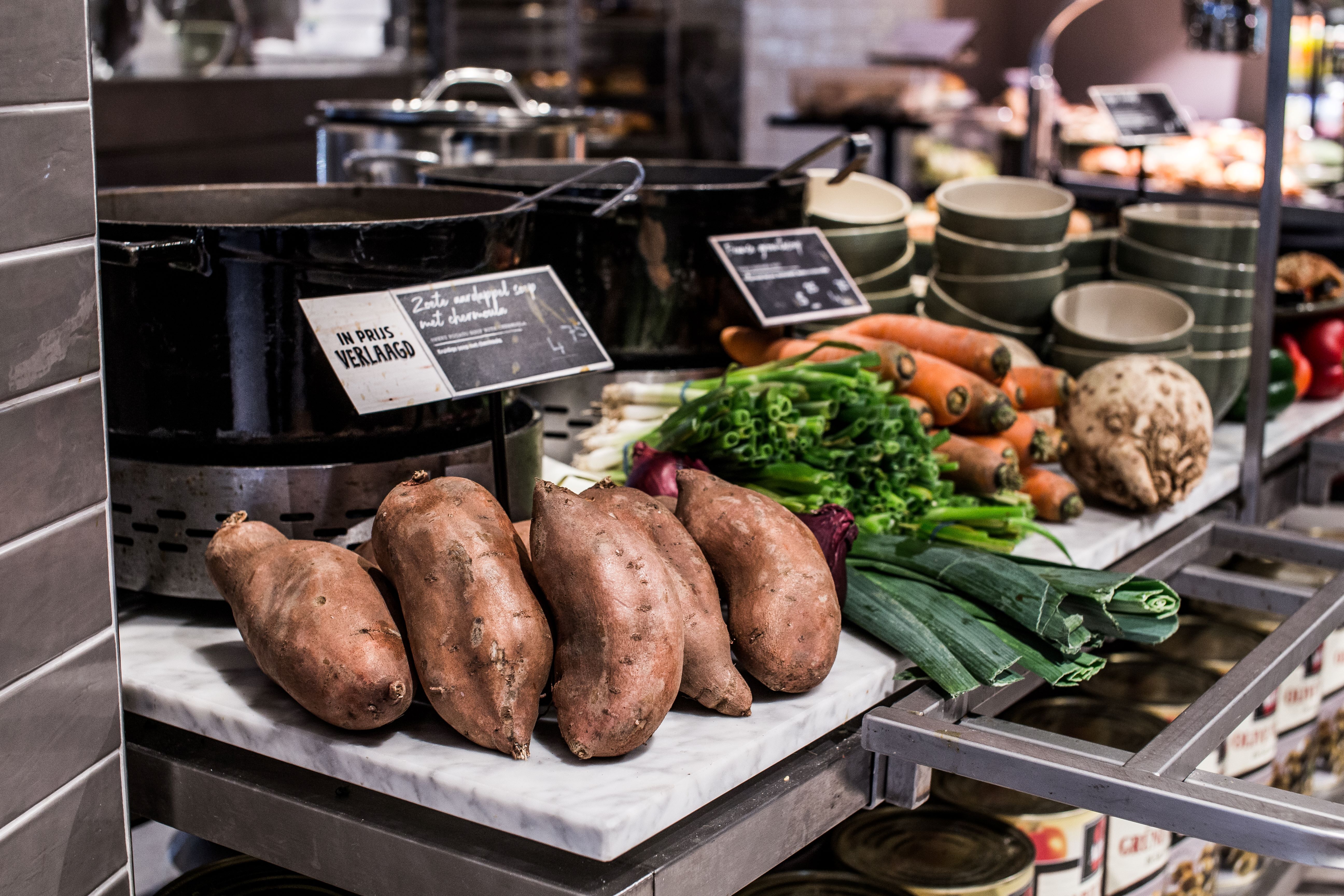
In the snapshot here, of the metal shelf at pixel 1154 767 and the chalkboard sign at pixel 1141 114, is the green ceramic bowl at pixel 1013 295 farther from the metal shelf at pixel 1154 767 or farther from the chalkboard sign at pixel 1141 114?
the metal shelf at pixel 1154 767

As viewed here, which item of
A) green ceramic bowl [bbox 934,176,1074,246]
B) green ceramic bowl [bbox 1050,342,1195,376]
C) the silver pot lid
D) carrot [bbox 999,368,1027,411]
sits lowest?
carrot [bbox 999,368,1027,411]

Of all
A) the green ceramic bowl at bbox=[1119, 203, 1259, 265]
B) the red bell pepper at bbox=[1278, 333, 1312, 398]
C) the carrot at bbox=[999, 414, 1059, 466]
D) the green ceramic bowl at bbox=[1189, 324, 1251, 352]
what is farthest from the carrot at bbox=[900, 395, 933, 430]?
the red bell pepper at bbox=[1278, 333, 1312, 398]

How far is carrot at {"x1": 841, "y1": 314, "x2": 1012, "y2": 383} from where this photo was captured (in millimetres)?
2078

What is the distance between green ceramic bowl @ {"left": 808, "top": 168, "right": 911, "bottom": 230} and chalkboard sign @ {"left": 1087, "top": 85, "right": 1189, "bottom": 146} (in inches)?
26.2

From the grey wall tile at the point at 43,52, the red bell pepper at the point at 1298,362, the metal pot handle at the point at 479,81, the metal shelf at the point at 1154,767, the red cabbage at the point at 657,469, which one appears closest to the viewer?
the grey wall tile at the point at 43,52

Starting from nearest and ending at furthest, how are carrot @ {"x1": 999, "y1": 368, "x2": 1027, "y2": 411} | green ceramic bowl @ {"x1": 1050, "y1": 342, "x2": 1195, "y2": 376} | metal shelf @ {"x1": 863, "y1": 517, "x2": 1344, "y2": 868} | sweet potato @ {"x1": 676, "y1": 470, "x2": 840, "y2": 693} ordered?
1. metal shelf @ {"x1": 863, "y1": 517, "x2": 1344, "y2": 868}
2. sweet potato @ {"x1": 676, "y1": 470, "x2": 840, "y2": 693}
3. carrot @ {"x1": 999, "y1": 368, "x2": 1027, "y2": 411}
4. green ceramic bowl @ {"x1": 1050, "y1": 342, "x2": 1195, "y2": 376}

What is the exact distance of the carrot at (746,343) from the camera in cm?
207

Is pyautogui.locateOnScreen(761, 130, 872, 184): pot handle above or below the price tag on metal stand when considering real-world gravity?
above

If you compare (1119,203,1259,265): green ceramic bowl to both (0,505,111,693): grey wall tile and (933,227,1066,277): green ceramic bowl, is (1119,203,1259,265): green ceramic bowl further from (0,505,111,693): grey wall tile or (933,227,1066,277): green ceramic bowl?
(0,505,111,693): grey wall tile

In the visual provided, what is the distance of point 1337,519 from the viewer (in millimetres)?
2896

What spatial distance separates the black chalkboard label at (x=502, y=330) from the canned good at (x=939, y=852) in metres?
0.77

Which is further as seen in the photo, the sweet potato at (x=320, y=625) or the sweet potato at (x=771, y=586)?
the sweet potato at (x=771, y=586)

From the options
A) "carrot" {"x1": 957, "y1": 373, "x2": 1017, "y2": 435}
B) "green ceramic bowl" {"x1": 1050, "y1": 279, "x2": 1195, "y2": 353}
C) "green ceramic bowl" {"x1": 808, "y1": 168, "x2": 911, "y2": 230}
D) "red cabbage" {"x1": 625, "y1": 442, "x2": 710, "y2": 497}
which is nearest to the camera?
"red cabbage" {"x1": 625, "y1": 442, "x2": 710, "y2": 497}

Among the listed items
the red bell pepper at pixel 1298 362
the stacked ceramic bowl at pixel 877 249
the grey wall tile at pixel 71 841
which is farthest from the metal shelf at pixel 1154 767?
the red bell pepper at pixel 1298 362
